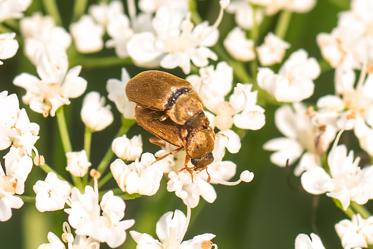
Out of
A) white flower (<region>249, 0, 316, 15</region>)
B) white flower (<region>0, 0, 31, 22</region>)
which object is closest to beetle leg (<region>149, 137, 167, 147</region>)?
white flower (<region>0, 0, 31, 22</region>)

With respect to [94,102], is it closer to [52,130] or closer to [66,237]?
[66,237]

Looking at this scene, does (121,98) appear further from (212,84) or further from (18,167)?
(18,167)

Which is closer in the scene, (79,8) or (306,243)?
(306,243)

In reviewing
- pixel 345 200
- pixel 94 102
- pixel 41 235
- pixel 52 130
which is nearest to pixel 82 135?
pixel 52 130

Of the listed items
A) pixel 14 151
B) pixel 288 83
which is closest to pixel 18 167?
pixel 14 151

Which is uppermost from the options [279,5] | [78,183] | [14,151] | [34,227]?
[279,5]
